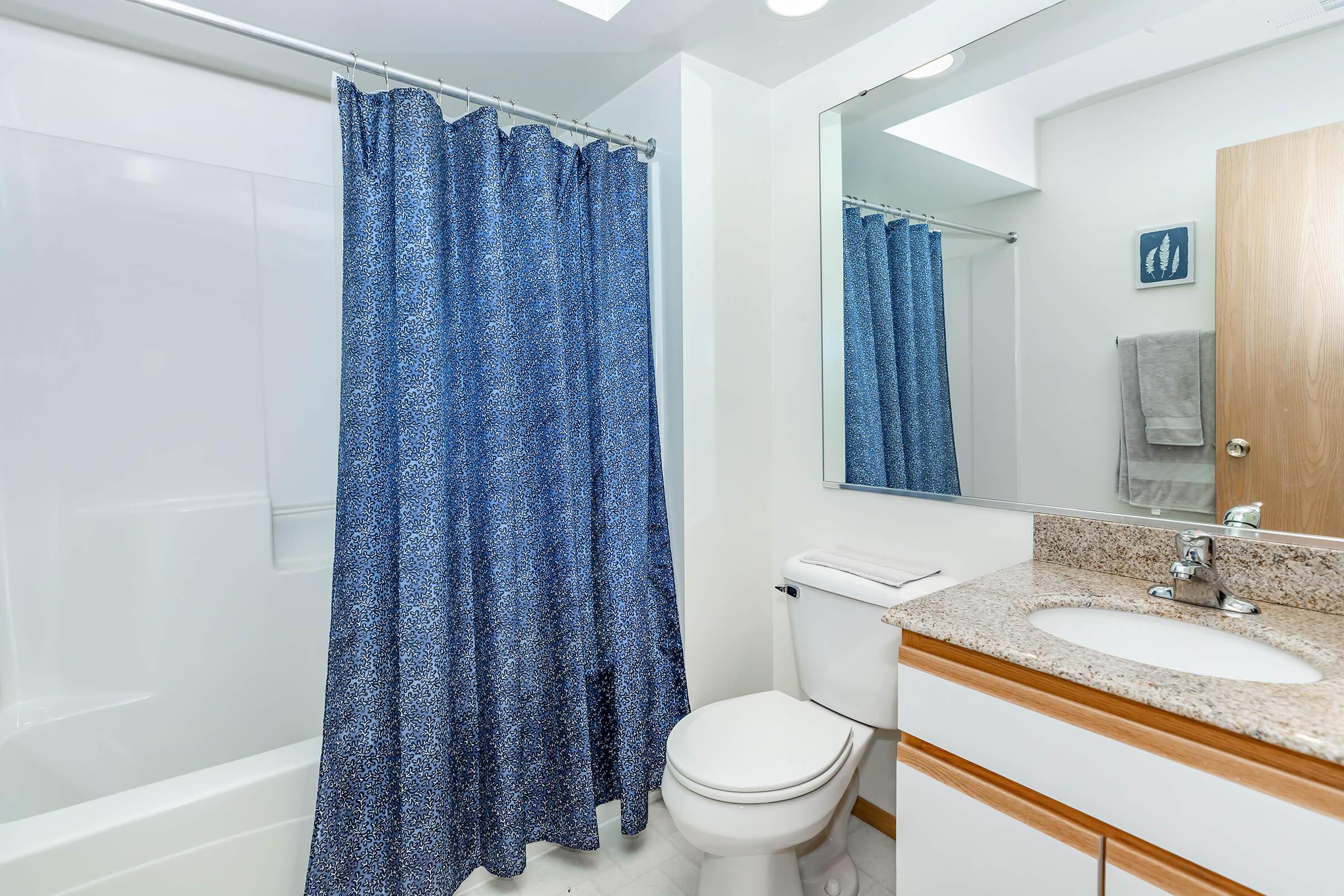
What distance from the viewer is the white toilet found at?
1.29m

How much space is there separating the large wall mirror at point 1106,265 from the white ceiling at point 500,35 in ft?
0.95

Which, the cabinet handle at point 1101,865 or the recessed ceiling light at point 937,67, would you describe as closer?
the cabinet handle at point 1101,865

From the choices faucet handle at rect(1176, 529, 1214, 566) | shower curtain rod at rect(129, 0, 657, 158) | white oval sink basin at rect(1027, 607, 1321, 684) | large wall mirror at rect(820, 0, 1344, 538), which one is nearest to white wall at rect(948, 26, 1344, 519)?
large wall mirror at rect(820, 0, 1344, 538)

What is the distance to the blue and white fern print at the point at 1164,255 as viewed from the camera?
1237 mm

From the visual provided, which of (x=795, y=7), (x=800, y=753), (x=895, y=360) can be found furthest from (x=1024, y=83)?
(x=800, y=753)

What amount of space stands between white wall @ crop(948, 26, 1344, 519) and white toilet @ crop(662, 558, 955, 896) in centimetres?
45

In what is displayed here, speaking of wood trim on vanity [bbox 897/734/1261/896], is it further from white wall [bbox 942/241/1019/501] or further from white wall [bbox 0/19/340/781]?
→ white wall [bbox 0/19/340/781]

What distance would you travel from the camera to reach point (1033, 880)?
3.16ft

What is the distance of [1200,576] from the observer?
1143mm

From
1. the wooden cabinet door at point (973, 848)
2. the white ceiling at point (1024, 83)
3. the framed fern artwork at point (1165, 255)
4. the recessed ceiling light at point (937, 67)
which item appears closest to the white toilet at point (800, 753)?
the wooden cabinet door at point (973, 848)

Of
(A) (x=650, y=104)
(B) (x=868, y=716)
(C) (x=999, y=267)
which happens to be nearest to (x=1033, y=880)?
(B) (x=868, y=716)

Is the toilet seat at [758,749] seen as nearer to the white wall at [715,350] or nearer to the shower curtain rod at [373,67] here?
the white wall at [715,350]

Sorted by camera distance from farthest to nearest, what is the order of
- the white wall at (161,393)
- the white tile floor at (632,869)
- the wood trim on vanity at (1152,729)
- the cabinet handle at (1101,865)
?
the white wall at (161,393) < the white tile floor at (632,869) < the cabinet handle at (1101,865) < the wood trim on vanity at (1152,729)

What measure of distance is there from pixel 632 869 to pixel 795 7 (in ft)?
7.51
